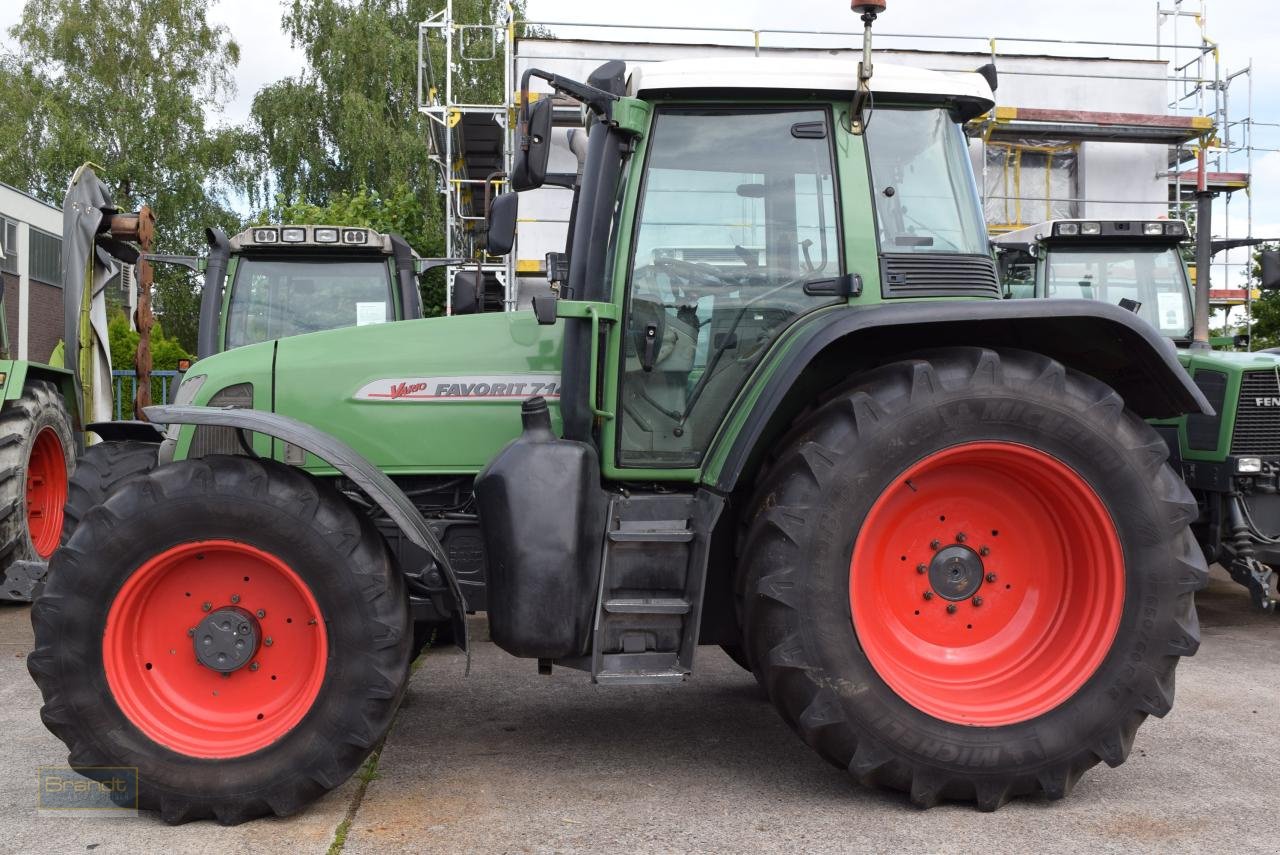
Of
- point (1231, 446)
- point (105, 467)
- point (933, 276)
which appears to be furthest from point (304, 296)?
point (1231, 446)

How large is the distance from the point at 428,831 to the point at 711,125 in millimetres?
→ 2379

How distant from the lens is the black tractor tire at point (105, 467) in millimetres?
4852

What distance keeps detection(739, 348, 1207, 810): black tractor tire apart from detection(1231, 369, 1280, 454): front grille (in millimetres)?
3282

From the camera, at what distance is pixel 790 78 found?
12.6ft

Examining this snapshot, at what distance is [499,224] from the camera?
379cm

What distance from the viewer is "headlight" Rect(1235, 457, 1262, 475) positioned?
6461 millimetres

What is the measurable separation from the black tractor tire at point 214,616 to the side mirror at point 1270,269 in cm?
542

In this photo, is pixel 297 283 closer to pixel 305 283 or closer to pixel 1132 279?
pixel 305 283

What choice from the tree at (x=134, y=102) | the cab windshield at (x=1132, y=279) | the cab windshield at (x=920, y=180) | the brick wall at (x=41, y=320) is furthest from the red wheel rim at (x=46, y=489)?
the tree at (x=134, y=102)

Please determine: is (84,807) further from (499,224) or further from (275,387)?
(499,224)

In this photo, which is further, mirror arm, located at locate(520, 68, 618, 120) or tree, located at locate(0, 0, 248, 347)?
tree, located at locate(0, 0, 248, 347)

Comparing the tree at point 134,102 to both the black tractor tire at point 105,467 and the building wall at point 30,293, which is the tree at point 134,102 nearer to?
the building wall at point 30,293

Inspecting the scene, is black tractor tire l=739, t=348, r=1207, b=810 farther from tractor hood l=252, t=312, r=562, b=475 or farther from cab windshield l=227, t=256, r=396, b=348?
cab windshield l=227, t=256, r=396, b=348

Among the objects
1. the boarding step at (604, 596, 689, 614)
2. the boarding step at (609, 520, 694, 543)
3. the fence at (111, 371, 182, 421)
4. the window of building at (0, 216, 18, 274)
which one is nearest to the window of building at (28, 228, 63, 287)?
the window of building at (0, 216, 18, 274)
